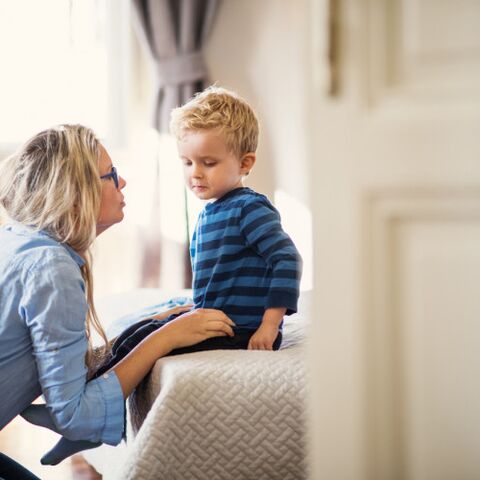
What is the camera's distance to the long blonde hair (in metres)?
1.70

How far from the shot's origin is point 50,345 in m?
1.58

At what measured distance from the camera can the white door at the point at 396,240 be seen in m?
1.02

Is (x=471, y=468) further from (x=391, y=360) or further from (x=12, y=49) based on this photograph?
(x=12, y=49)

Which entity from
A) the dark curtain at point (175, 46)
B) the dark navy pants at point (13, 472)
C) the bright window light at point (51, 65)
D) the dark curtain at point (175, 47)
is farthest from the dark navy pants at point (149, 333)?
the bright window light at point (51, 65)

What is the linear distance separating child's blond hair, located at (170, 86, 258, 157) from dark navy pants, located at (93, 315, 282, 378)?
0.43 m

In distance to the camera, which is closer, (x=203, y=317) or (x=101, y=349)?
(x=203, y=317)

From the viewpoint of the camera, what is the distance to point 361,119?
40.8 inches

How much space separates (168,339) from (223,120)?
0.52 meters

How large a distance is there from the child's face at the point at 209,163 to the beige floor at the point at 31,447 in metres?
0.96

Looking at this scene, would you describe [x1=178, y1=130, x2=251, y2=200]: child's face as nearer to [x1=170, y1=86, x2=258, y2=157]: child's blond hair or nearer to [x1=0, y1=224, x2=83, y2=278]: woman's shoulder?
[x1=170, y1=86, x2=258, y2=157]: child's blond hair

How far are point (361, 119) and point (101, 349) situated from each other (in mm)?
1078

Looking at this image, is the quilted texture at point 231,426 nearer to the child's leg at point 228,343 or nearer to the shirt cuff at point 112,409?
the shirt cuff at point 112,409

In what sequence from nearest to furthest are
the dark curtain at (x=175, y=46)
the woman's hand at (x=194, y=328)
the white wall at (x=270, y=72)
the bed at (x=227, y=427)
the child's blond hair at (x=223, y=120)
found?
the bed at (x=227, y=427), the woman's hand at (x=194, y=328), the child's blond hair at (x=223, y=120), the white wall at (x=270, y=72), the dark curtain at (x=175, y=46)

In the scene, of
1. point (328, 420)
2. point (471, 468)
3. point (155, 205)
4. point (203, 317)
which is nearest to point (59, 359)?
point (203, 317)
